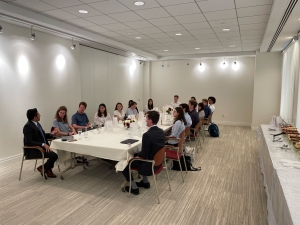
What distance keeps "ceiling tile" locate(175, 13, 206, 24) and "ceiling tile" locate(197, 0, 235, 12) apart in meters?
0.33

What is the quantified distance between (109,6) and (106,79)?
4.39 metres

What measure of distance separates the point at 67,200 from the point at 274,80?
312 inches

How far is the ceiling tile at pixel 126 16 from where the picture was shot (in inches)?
175

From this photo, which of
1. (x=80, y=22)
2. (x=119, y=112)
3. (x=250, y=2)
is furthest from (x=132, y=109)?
(x=250, y=2)

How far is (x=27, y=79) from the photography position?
523cm

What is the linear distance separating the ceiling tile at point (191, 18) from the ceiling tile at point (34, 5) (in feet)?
8.20

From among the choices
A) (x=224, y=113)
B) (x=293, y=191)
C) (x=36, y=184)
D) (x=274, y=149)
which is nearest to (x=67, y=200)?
(x=36, y=184)

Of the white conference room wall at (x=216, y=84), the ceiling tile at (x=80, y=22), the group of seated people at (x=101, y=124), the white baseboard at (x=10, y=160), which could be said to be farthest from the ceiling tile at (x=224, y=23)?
the white baseboard at (x=10, y=160)

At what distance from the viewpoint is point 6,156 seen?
496 centimetres

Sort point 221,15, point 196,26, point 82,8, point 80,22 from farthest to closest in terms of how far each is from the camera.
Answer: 1. point 196,26
2. point 80,22
3. point 221,15
4. point 82,8

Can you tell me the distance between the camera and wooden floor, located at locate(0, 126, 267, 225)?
2.94m

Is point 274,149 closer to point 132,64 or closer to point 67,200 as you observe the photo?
point 67,200

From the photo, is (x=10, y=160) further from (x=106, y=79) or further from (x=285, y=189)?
(x=285, y=189)

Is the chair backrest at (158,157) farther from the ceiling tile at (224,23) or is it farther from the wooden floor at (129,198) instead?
the ceiling tile at (224,23)
